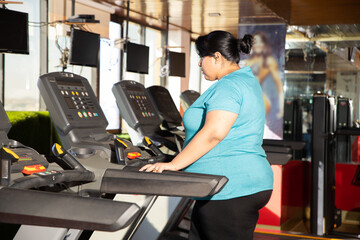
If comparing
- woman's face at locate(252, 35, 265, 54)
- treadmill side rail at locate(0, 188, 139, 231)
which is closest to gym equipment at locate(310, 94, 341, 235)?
treadmill side rail at locate(0, 188, 139, 231)

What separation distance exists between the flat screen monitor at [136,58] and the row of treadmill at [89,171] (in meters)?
3.90

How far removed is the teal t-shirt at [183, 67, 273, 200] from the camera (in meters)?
A: 1.75

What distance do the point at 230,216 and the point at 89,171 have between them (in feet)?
1.95

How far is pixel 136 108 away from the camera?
11.0ft

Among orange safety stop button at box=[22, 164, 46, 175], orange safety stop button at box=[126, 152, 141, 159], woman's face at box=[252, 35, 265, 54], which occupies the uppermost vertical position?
woman's face at box=[252, 35, 265, 54]

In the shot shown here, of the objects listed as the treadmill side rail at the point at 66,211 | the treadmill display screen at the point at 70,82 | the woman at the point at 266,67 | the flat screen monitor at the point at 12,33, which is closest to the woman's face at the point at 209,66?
the treadmill side rail at the point at 66,211

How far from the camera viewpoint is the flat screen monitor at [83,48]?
632 cm

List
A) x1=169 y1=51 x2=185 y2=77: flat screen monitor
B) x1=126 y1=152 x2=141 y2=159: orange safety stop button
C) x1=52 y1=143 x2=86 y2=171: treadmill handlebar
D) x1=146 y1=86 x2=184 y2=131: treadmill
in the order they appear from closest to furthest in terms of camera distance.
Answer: x1=52 y1=143 x2=86 y2=171: treadmill handlebar → x1=126 y1=152 x2=141 y2=159: orange safety stop button → x1=146 y1=86 x2=184 y2=131: treadmill → x1=169 y1=51 x2=185 y2=77: flat screen monitor

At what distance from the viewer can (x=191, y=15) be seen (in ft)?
32.7

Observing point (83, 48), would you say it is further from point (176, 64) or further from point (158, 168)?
point (158, 168)

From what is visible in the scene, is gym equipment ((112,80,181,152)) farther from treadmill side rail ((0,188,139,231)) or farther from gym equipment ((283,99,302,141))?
gym equipment ((283,99,302,141))

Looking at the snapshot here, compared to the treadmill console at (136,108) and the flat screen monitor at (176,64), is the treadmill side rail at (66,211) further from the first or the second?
the flat screen monitor at (176,64)

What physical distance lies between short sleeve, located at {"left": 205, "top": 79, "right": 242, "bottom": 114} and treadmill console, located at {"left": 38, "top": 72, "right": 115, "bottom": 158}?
2.72 ft

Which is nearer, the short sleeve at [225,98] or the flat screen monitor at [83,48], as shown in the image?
the short sleeve at [225,98]
